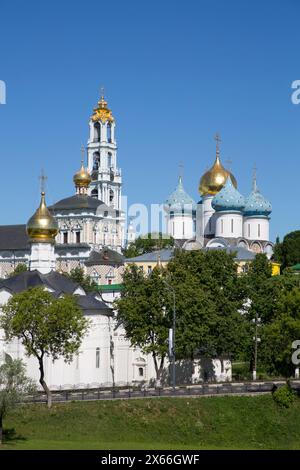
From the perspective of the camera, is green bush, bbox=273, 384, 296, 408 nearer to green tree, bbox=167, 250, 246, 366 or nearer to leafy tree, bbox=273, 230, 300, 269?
green tree, bbox=167, 250, 246, 366

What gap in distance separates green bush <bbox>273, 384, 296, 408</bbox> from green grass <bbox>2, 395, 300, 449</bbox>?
27 centimetres

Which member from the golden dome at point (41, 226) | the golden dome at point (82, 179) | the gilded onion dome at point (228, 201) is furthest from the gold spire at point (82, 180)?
the golden dome at point (41, 226)

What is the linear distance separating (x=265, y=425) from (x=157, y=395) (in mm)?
6000

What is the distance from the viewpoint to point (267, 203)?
109250 millimetres

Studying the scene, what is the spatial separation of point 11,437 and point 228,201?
63.2 meters

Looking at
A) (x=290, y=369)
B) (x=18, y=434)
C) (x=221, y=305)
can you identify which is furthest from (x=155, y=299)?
(x=18, y=434)

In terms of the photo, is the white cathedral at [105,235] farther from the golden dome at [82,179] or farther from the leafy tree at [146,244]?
the leafy tree at [146,244]

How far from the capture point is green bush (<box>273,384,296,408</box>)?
4909 cm

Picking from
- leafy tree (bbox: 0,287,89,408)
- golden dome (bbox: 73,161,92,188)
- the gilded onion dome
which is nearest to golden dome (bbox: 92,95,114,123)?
golden dome (bbox: 73,161,92,188)

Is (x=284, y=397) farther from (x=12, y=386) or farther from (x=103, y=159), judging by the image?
(x=103, y=159)

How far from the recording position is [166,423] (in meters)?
47.5

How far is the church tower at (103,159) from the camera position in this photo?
130500 millimetres

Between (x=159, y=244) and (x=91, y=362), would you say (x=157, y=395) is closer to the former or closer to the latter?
(x=91, y=362)

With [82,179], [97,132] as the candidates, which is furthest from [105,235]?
[97,132]
